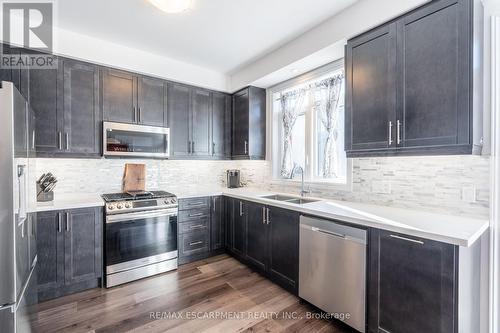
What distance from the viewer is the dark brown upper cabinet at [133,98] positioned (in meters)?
2.88

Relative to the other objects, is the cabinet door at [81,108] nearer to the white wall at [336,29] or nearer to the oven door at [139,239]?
the oven door at [139,239]

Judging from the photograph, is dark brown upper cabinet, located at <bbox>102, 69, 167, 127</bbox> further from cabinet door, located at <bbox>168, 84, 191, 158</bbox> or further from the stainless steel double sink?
the stainless steel double sink

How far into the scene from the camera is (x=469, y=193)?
1.75 metres

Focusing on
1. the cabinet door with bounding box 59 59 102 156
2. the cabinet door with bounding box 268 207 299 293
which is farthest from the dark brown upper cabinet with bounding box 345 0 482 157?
the cabinet door with bounding box 59 59 102 156

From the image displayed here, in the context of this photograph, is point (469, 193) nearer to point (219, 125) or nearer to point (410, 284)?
point (410, 284)

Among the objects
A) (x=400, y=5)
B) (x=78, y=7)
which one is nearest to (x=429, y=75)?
(x=400, y=5)

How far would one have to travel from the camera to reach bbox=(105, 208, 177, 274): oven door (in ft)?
8.48

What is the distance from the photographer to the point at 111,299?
7.68ft

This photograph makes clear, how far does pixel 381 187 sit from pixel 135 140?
9.51 ft

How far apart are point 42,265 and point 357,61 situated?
353 cm

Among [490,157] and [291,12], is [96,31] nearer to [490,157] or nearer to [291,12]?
[291,12]

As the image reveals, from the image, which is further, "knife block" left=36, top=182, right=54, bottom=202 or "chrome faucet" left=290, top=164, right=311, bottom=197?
"chrome faucet" left=290, top=164, right=311, bottom=197

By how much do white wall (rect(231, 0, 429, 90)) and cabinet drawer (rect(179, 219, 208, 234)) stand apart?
85.9 inches

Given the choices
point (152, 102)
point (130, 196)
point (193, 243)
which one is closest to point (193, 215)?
point (193, 243)
